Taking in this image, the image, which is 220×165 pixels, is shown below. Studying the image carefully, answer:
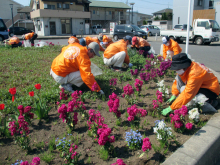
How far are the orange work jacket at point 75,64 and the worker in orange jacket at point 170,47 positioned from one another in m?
3.42

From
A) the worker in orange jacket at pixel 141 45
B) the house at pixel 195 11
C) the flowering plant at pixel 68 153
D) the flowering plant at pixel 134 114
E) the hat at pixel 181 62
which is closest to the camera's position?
the flowering plant at pixel 68 153

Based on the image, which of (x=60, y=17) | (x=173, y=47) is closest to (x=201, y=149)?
(x=173, y=47)

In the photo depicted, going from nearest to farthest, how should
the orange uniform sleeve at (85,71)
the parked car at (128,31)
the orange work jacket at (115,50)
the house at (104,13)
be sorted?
1. the orange uniform sleeve at (85,71)
2. the orange work jacket at (115,50)
3. the parked car at (128,31)
4. the house at (104,13)

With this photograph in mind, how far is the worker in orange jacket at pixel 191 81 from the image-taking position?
2.91 metres

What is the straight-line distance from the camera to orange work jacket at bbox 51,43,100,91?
3.57 m

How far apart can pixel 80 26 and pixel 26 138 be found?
118ft

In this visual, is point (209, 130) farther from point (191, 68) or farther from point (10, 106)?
point (10, 106)

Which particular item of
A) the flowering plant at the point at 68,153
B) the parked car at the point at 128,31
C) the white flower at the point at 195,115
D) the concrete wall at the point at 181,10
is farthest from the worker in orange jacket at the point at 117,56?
the concrete wall at the point at 181,10

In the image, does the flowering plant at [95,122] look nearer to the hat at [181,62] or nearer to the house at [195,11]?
the hat at [181,62]

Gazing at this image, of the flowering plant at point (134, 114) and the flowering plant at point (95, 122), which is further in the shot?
the flowering plant at point (134, 114)

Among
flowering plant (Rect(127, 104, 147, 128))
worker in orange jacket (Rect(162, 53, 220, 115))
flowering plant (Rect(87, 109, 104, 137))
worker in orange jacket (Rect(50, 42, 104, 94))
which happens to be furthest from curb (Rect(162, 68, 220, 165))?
worker in orange jacket (Rect(50, 42, 104, 94))

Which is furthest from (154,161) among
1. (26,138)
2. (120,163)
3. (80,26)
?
(80,26)

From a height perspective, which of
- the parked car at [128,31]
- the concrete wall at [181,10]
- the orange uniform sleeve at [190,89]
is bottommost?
the orange uniform sleeve at [190,89]

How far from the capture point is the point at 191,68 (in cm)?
302
